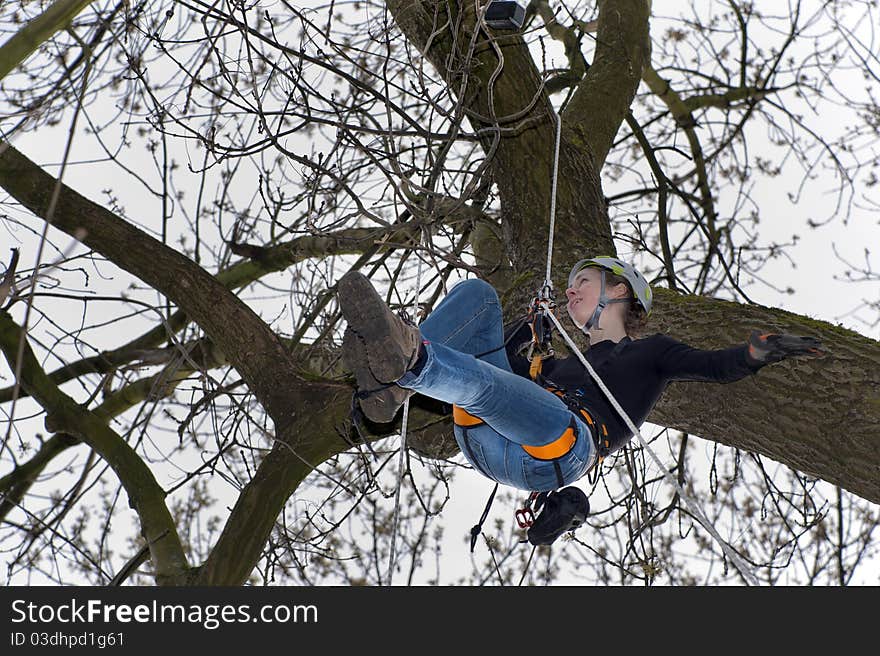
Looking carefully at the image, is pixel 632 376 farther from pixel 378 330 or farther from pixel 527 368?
pixel 378 330

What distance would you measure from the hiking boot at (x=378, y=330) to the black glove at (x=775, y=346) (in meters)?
1.01

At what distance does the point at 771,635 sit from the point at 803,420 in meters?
0.78

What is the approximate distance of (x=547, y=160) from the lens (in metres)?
4.30

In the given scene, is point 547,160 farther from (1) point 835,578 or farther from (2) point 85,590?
(1) point 835,578

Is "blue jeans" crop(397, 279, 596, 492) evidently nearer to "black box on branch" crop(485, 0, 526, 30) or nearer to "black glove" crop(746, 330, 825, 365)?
"black glove" crop(746, 330, 825, 365)

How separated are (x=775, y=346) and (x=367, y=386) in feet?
3.91

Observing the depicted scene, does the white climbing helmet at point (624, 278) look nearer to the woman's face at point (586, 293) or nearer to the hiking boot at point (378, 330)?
the woman's face at point (586, 293)

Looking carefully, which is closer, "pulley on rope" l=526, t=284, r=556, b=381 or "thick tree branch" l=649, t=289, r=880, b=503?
"thick tree branch" l=649, t=289, r=880, b=503

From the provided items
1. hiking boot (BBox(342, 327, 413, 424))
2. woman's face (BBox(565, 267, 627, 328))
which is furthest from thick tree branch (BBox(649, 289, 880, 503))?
hiking boot (BBox(342, 327, 413, 424))

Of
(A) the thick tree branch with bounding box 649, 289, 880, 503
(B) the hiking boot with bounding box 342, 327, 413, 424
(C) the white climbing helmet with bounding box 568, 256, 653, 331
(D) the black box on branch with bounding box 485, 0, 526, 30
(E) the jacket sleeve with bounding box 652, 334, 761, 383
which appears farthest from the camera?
(D) the black box on branch with bounding box 485, 0, 526, 30

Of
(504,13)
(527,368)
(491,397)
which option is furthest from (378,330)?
(504,13)

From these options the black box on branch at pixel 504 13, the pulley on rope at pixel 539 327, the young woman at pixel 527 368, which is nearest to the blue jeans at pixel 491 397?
the young woman at pixel 527 368

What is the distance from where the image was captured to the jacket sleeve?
2.65 meters

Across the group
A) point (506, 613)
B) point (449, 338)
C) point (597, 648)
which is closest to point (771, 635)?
point (597, 648)
